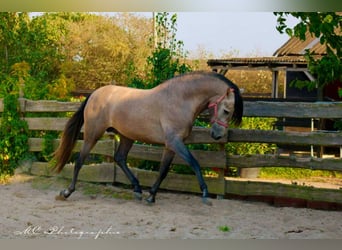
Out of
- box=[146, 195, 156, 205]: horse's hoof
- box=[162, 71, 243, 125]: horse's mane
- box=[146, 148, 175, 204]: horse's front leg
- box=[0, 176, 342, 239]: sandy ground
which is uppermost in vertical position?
box=[162, 71, 243, 125]: horse's mane

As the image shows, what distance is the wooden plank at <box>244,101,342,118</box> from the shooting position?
4.62 m

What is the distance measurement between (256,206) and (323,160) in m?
0.68

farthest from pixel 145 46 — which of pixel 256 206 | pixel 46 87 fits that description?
pixel 256 206

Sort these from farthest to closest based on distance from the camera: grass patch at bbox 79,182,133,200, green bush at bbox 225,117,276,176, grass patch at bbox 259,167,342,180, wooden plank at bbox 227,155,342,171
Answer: green bush at bbox 225,117,276,176 < grass patch at bbox 259,167,342,180 < grass patch at bbox 79,182,133,200 < wooden plank at bbox 227,155,342,171

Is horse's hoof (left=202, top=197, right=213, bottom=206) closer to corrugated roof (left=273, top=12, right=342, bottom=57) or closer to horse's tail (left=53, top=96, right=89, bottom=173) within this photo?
horse's tail (left=53, top=96, right=89, bottom=173)

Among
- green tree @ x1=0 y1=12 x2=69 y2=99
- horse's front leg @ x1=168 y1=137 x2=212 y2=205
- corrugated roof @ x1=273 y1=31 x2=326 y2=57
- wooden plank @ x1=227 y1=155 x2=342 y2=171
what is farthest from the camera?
corrugated roof @ x1=273 y1=31 x2=326 y2=57

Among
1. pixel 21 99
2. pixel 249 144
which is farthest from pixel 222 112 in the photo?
pixel 21 99

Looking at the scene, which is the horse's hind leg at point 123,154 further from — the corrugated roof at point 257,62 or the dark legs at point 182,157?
the corrugated roof at point 257,62

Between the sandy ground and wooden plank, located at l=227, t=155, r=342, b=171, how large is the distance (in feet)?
1.13

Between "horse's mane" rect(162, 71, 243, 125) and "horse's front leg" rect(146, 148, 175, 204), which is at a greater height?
"horse's mane" rect(162, 71, 243, 125)

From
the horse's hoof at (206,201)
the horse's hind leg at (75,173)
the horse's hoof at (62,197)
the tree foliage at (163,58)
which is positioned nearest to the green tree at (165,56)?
the tree foliage at (163,58)

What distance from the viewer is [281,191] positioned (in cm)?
478

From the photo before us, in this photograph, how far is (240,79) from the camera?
19.3ft

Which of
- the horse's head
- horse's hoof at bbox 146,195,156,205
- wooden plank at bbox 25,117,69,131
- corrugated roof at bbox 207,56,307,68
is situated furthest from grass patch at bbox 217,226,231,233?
wooden plank at bbox 25,117,69,131
